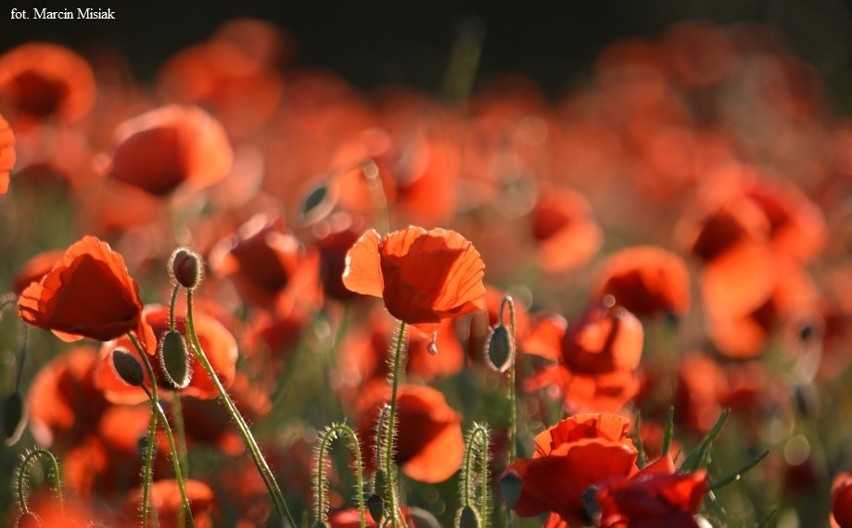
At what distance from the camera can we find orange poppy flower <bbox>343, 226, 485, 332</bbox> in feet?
5.27

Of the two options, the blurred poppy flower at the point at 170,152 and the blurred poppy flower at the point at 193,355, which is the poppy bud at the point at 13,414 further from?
the blurred poppy flower at the point at 170,152

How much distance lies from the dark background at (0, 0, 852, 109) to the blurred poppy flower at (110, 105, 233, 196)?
6258mm

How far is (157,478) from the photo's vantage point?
7.02ft

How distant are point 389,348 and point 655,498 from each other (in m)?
1.13

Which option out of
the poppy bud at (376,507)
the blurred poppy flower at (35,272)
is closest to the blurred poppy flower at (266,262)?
the blurred poppy flower at (35,272)

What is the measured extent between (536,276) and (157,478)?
1.83 metres

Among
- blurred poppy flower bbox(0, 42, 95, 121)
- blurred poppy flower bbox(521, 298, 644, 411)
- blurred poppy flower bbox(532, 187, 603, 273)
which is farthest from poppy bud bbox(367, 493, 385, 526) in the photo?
blurred poppy flower bbox(0, 42, 95, 121)

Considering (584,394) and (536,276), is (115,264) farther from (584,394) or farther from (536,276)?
(536,276)

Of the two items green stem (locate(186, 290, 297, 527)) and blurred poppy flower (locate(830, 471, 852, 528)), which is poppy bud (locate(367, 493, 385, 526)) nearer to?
green stem (locate(186, 290, 297, 527))

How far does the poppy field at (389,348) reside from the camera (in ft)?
5.31

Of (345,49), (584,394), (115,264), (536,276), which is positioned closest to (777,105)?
(536,276)

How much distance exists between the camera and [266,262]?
7.38 ft

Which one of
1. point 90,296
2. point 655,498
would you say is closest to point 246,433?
point 90,296

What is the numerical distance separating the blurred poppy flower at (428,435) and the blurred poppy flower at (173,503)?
0.85 ft
